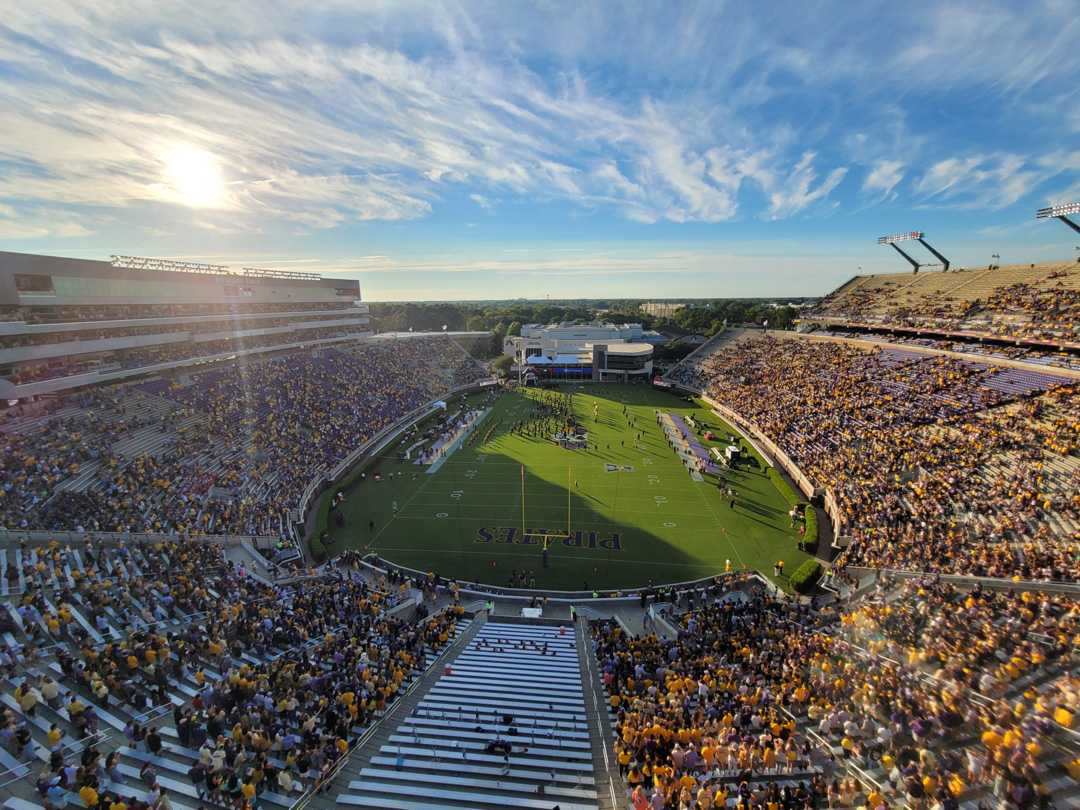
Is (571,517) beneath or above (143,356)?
beneath

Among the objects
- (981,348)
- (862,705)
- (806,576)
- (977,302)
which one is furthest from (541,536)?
(977,302)

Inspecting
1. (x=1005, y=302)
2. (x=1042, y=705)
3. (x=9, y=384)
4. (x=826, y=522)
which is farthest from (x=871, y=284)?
(x=9, y=384)

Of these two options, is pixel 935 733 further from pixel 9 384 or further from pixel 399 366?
pixel 399 366

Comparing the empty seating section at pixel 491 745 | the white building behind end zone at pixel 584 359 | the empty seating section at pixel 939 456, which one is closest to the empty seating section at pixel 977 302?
the empty seating section at pixel 939 456

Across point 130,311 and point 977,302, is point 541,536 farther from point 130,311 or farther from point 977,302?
point 977,302

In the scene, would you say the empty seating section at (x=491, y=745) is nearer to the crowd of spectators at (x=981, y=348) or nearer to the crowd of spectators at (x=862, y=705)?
the crowd of spectators at (x=862, y=705)

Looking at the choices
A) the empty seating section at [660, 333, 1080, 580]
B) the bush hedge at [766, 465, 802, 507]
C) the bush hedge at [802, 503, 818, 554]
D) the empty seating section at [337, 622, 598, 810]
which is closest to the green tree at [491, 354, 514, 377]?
the empty seating section at [660, 333, 1080, 580]

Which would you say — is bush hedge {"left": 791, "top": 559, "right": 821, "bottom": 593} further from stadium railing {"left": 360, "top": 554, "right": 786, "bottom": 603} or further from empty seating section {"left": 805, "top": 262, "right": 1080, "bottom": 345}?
empty seating section {"left": 805, "top": 262, "right": 1080, "bottom": 345}
